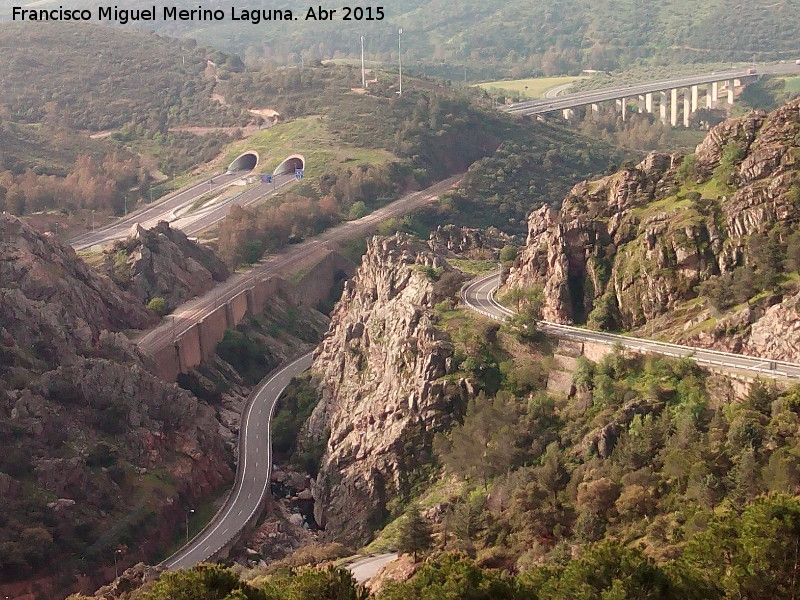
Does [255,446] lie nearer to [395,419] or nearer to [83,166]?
[395,419]

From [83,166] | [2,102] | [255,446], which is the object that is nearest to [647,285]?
[255,446]

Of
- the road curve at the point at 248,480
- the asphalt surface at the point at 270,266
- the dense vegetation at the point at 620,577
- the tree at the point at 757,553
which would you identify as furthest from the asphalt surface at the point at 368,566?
the asphalt surface at the point at 270,266

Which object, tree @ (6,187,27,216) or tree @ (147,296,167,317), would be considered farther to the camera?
tree @ (6,187,27,216)

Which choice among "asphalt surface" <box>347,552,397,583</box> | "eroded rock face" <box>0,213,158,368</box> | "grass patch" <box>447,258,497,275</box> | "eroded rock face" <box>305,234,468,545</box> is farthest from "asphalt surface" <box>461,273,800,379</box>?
"eroded rock face" <box>0,213,158,368</box>

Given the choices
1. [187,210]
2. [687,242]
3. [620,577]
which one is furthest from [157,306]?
[620,577]

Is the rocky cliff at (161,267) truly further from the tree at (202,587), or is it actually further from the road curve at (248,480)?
the tree at (202,587)

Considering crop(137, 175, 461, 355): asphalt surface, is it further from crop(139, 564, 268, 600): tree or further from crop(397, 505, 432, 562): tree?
crop(139, 564, 268, 600): tree

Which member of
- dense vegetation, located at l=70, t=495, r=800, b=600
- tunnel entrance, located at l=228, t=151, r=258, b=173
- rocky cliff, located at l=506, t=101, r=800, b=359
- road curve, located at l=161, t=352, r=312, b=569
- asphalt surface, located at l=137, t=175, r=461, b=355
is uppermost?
rocky cliff, located at l=506, t=101, r=800, b=359

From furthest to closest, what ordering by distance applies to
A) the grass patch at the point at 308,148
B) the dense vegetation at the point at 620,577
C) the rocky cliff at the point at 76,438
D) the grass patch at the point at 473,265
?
1. the grass patch at the point at 308,148
2. the grass patch at the point at 473,265
3. the rocky cliff at the point at 76,438
4. the dense vegetation at the point at 620,577
